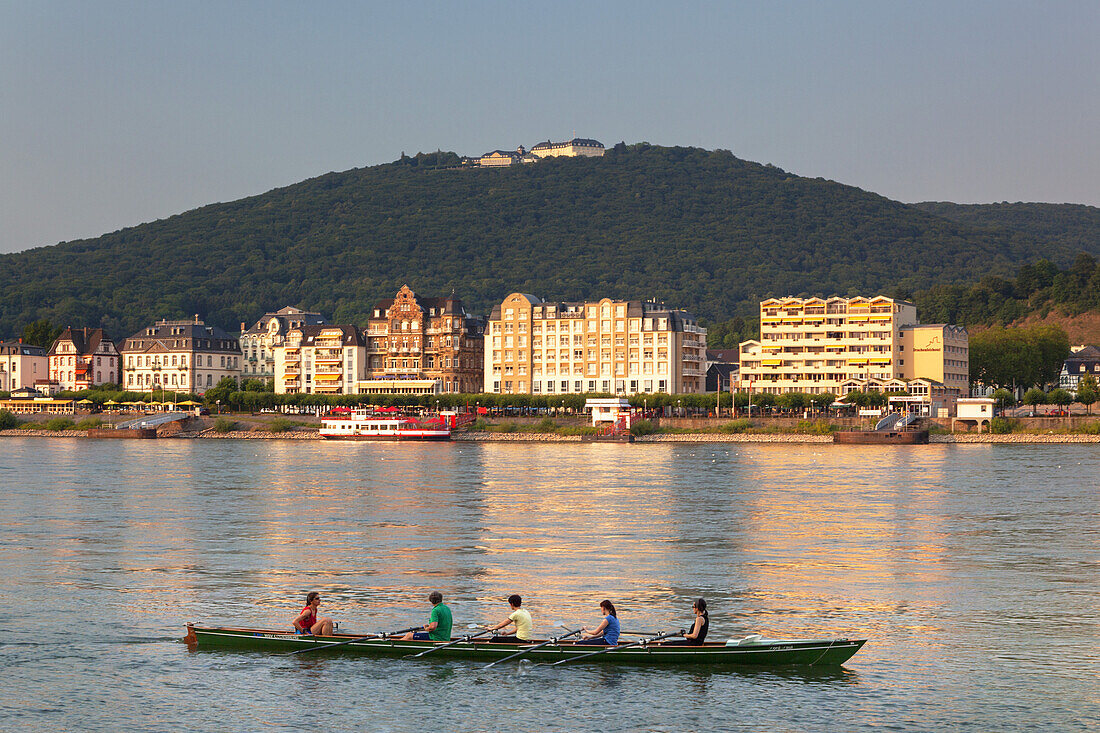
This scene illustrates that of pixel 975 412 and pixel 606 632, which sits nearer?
pixel 606 632

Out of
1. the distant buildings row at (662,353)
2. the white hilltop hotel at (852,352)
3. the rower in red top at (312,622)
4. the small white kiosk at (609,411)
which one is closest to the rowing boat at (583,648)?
the rower in red top at (312,622)

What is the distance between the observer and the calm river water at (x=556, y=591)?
28797 millimetres

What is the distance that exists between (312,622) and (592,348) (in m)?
151

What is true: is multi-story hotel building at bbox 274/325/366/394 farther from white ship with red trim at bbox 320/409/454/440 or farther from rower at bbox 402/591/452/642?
rower at bbox 402/591/452/642

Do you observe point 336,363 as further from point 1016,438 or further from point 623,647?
point 623,647

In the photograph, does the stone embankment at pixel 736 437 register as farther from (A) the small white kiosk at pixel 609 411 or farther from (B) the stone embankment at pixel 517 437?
(B) the stone embankment at pixel 517 437

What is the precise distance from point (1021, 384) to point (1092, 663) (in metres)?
168

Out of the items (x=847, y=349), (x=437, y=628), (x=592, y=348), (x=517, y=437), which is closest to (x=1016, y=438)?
(x=847, y=349)

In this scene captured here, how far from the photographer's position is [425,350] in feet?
642

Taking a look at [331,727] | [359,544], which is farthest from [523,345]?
[331,727]

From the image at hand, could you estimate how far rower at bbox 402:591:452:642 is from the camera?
32.0 metres

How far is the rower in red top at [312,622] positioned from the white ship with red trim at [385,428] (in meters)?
126

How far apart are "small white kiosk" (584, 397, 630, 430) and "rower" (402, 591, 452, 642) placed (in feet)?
411

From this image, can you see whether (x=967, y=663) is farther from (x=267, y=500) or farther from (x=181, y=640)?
(x=267, y=500)
